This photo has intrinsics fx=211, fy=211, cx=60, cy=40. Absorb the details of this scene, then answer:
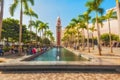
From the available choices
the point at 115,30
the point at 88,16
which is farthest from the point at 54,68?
the point at 115,30

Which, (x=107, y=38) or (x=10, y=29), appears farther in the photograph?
(x=107, y=38)

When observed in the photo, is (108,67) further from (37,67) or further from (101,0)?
(101,0)

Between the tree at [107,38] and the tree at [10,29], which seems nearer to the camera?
the tree at [10,29]

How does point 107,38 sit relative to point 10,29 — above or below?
above

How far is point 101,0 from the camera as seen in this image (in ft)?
101

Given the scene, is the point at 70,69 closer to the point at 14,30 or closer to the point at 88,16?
the point at 88,16

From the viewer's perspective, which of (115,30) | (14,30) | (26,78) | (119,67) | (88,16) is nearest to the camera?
(26,78)

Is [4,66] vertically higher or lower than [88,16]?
lower

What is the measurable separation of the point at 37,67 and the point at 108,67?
15.7 feet

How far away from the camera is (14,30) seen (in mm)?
51375

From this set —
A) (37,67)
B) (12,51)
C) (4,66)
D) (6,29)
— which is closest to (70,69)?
(37,67)

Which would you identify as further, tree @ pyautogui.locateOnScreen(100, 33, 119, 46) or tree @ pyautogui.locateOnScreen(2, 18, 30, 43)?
tree @ pyautogui.locateOnScreen(100, 33, 119, 46)

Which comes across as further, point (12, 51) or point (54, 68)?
point (12, 51)

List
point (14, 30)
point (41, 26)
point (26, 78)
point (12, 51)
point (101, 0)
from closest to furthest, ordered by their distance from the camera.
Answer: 1. point (26, 78)
2. point (101, 0)
3. point (12, 51)
4. point (14, 30)
5. point (41, 26)
